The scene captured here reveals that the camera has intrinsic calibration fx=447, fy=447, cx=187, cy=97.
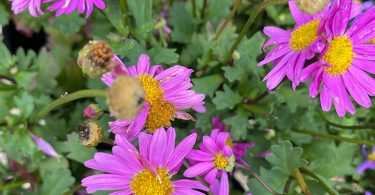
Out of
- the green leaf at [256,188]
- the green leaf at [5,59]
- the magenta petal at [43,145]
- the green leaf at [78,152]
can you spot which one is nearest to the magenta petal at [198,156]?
the green leaf at [256,188]

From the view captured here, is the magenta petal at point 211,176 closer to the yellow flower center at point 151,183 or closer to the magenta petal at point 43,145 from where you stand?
the yellow flower center at point 151,183

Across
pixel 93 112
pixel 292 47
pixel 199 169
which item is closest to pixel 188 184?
pixel 199 169

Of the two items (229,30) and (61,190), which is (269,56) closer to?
(229,30)

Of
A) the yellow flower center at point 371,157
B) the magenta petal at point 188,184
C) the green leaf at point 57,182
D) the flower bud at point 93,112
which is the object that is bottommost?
the green leaf at point 57,182

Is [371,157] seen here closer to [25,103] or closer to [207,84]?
[207,84]

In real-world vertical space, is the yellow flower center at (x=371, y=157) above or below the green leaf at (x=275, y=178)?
below
